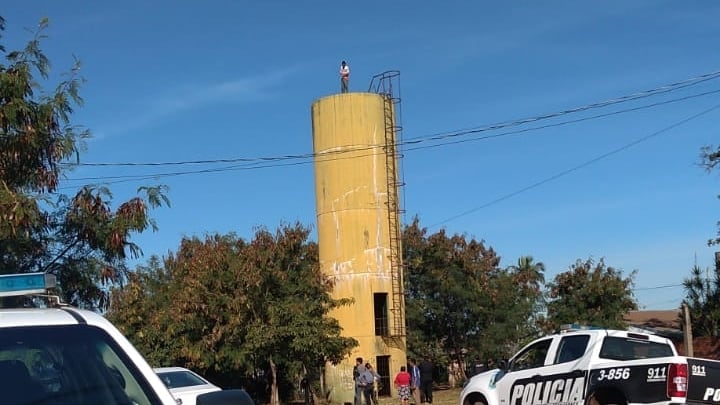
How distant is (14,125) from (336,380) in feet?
88.9

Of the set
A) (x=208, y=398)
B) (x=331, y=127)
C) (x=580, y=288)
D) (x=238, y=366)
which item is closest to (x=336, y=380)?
(x=238, y=366)

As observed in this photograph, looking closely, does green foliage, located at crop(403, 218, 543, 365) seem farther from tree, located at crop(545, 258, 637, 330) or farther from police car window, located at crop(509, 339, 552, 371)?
police car window, located at crop(509, 339, 552, 371)

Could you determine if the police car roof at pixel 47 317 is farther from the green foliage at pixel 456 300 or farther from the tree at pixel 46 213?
the green foliage at pixel 456 300

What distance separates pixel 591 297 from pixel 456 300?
6648 mm

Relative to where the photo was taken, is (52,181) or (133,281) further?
(133,281)

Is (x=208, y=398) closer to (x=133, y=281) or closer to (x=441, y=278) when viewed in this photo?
(x=133, y=281)

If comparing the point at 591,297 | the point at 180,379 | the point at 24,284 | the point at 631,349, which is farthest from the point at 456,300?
the point at 24,284

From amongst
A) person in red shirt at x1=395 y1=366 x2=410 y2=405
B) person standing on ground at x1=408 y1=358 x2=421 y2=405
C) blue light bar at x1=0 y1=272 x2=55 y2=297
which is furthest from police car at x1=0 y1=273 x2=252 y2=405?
person standing on ground at x1=408 y1=358 x2=421 y2=405

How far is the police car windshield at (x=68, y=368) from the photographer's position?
3527 millimetres

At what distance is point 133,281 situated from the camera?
11953 millimetres

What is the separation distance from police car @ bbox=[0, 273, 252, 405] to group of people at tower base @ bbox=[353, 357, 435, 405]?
982 inches

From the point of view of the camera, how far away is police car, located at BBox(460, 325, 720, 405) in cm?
1288

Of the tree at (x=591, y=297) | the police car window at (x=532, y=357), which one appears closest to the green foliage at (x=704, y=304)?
the tree at (x=591, y=297)

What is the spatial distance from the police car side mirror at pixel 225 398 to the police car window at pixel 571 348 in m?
11.3
